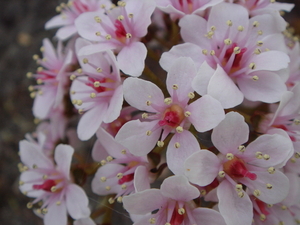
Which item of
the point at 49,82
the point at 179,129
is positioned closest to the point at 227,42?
the point at 179,129

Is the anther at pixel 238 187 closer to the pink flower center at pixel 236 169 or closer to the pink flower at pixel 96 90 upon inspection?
the pink flower center at pixel 236 169

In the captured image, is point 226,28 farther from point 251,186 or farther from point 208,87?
point 251,186

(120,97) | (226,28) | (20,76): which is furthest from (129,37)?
(20,76)

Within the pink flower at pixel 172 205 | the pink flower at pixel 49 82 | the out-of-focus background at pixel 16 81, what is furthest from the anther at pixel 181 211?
the out-of-focus background at pixel 16 81

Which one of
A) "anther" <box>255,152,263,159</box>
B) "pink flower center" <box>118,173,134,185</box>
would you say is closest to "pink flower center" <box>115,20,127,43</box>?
"pink flower center" <box>118,173,134,185</box>

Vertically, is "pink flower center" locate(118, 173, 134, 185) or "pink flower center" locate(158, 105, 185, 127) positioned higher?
"pink flower center" locate(158, 105, 185, 127)

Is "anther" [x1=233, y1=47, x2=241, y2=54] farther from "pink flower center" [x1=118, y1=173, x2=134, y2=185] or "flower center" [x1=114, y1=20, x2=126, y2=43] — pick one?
"pink flower center" [x1=118, y1=173, x2=134, y2=185]
